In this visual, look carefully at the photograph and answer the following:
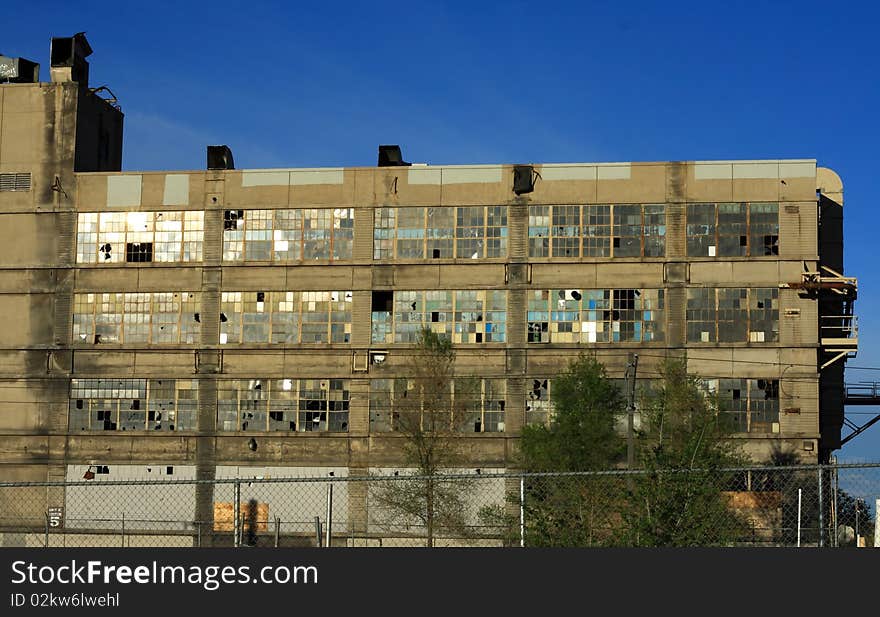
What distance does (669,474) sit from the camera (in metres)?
18.7

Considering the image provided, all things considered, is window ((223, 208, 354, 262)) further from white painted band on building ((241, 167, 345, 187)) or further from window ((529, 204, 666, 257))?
window ((529, 204, 666, 257))

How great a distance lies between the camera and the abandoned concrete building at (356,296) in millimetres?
55281

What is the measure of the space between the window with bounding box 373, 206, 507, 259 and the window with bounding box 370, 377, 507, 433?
6.59 m

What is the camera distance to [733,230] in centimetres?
5562

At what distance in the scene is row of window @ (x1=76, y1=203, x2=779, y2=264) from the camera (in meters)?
55.7

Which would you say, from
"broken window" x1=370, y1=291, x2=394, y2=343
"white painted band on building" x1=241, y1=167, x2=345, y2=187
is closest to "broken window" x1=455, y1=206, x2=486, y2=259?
"broken window" x1=370, y1=291, x2=394, y2=343

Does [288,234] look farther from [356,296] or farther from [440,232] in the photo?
[440,232]

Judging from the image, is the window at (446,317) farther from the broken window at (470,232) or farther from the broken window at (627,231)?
the broken window at (627,231)

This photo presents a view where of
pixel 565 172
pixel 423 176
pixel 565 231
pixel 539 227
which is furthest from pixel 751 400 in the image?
pixel 423 176

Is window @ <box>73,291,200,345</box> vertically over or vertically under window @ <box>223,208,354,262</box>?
under

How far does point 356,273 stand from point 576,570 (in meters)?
44.5

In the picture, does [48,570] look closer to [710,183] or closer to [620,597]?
[620,597]

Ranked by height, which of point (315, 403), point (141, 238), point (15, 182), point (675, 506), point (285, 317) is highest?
point (15, 182)

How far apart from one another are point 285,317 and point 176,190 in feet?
30.4
